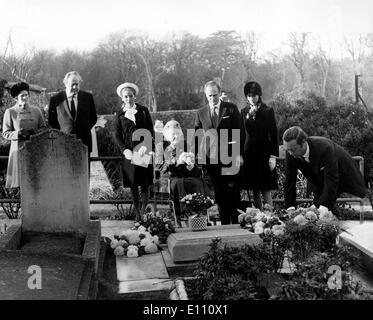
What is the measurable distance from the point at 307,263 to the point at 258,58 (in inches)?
598

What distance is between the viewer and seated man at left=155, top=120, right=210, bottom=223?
660cm

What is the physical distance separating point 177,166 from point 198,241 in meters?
1.85

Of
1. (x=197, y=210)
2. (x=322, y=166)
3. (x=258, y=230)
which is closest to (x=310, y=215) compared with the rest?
(x=258, y=230)

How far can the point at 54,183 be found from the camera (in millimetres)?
5266

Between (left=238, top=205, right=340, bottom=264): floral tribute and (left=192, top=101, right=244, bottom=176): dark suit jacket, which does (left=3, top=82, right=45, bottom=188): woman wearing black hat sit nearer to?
(left=192, top=101, right=244, bottom=176): dark suit jacket

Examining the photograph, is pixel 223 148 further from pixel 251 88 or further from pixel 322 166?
pixel 322 166

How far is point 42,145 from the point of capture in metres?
5.21

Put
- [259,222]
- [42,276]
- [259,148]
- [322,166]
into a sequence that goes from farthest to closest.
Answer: [259,148] → [322,166] → [259,222] → [42,276]

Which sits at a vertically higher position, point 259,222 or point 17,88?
point 17,88

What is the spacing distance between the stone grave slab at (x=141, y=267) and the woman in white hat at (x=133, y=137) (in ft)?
4.47
